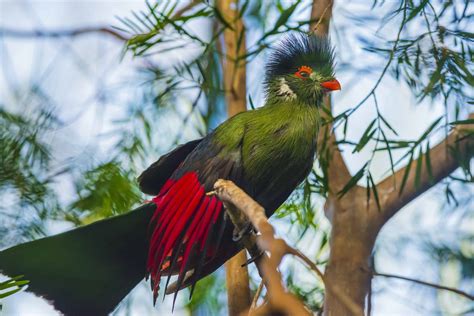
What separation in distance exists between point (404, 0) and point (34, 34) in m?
1.83

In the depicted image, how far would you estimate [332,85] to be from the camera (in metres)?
→ 2.79

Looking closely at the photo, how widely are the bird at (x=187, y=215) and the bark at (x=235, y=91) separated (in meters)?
0.08

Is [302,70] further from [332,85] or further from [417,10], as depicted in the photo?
[417,10]

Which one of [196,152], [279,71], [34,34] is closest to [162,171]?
[196,152]

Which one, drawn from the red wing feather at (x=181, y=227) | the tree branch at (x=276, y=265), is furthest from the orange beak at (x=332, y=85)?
the tree branch at (x=276, y=265)

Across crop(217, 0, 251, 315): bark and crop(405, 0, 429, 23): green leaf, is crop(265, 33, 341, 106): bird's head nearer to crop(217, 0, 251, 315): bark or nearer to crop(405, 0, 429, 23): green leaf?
crop(217, 0, 251, 315): bark

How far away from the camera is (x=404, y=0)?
251 centimetres

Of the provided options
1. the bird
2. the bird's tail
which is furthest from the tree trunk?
the bird's tail

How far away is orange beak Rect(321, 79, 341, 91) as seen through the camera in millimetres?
2791

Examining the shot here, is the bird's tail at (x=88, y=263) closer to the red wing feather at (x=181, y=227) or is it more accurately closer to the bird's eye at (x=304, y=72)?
the red wing feather at (x=181, y=227)

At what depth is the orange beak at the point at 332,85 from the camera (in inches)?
110

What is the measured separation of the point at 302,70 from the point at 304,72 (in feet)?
0.04

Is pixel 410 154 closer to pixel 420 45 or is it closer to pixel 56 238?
pixel 420 45

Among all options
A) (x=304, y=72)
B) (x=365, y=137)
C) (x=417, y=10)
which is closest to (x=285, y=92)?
(x=304, y=72)
